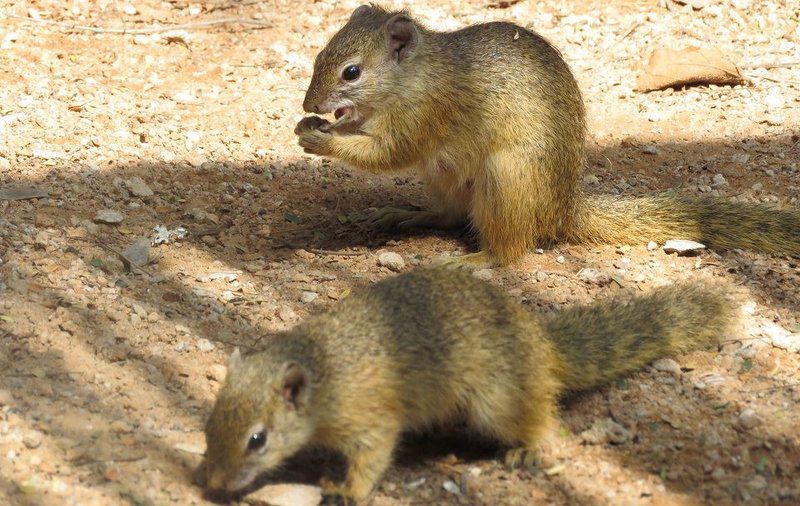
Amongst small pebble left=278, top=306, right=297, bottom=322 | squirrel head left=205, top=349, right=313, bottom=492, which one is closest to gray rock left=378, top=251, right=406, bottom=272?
small pebble left=278, top=306, right=297, bottom=322

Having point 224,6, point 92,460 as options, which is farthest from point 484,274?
point 224,6

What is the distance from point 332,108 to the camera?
5.17 metres

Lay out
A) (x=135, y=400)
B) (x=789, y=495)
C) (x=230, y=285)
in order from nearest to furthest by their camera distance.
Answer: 1. (x=789, y=495)
2. (x=135, y=400)
3. (x=230, y=285)

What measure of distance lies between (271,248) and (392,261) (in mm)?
728

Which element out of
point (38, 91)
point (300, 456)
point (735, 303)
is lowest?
point (300, 456)

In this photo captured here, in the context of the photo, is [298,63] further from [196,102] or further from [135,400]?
[135,400]

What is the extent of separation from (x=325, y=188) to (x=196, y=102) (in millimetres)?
1288

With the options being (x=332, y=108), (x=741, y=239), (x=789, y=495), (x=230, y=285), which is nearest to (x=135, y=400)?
(x=230, y=285)

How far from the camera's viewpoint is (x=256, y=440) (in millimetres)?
3314

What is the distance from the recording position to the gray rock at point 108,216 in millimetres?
5254

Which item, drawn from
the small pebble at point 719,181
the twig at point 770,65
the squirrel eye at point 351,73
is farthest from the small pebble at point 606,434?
the twig at point 770,65

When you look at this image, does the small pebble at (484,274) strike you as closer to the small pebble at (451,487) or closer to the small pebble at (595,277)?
the small pebble at (595,277)

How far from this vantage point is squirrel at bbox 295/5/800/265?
522cm

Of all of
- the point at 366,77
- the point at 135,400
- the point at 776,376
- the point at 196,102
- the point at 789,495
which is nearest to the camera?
the point at 789,495
